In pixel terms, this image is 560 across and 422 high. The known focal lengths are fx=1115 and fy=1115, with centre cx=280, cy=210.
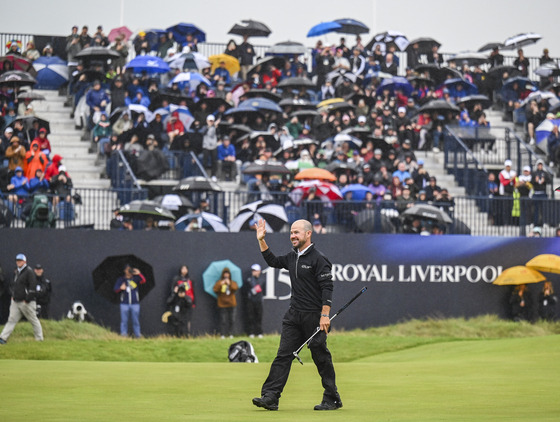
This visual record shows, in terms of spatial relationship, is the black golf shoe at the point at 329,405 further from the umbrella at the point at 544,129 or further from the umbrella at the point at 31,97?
the umbrella at the point at 544,129

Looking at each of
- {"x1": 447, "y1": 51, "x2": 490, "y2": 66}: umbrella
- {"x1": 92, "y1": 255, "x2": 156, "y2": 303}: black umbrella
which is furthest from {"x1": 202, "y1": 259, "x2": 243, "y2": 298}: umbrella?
{"x1": 447, "y1": 51, "x2": 490, "y2": 66}: umbrella

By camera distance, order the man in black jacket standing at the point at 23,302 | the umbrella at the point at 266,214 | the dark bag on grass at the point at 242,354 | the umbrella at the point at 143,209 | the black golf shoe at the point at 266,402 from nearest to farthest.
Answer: the black golf shoe at the point at 266,402 → the dark bag on grass at the point at 242,354 → the man in black jacket standing at the point at 23,302 → the umbrella at the point at 143,209 → the umbrella at the point at 266,214

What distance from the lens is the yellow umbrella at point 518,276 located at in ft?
94.9

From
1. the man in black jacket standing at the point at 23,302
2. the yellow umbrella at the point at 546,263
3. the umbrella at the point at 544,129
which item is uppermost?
the umbrella at the point at 544,129

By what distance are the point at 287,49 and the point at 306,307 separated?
28200mm

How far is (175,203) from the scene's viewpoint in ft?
90.5

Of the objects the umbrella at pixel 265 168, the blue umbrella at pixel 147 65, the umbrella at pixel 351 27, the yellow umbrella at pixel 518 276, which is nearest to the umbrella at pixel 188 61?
the blue umbrella at pixel 147 65

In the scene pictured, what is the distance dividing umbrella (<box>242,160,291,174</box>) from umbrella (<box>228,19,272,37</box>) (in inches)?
510

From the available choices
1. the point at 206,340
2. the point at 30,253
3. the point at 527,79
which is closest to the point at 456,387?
the point at 206,340

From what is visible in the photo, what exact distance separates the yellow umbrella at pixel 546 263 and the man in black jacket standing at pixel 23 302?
Result: 12.8 metres

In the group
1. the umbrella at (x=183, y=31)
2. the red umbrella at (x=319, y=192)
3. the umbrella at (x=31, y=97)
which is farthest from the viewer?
the umbrella at (x=183, y=31)

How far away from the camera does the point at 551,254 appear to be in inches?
1156

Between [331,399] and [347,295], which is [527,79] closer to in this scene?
[347,295]

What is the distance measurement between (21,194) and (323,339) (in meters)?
16.9
